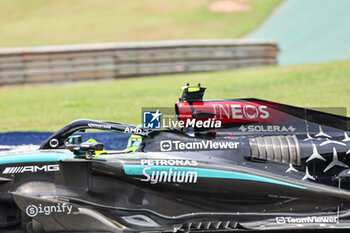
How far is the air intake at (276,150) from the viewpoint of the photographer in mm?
5965

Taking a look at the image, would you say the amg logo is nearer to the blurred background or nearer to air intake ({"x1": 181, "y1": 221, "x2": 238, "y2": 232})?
air intake ({"x1": 181, "y1": 221, "x2": 238, "y2": 232})

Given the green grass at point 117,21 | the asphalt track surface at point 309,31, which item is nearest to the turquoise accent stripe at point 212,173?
the asphalt track surface at point 309,31

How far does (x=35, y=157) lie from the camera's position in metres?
5.98

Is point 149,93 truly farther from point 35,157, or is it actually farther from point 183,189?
point 183,189

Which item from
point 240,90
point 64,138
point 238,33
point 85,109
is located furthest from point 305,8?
point 64,138

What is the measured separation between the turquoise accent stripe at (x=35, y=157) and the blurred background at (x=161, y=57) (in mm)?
5508

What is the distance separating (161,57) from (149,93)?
4731 mm

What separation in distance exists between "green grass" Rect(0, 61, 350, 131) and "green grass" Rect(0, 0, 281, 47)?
9.39 metres

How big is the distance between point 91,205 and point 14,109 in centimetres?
1028

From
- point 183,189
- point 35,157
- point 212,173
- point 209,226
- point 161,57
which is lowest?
point 209,226

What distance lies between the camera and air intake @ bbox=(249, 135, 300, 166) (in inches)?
235

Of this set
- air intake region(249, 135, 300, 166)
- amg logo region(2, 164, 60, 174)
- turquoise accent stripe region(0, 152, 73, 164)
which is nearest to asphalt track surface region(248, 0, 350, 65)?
air intake region(249, 135, 300, 166)

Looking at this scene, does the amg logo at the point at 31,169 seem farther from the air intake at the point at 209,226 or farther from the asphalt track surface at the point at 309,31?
the asphalt track surface at the point at 309,31

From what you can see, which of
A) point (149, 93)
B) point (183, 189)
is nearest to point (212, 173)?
point (183, 189)
